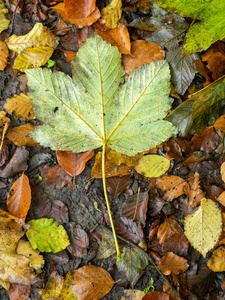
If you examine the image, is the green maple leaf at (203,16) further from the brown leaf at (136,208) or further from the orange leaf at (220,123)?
the brown leaf at (136,208)

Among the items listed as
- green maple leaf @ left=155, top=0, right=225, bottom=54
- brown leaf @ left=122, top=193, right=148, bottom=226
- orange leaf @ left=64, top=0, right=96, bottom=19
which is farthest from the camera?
brown leaf @ left=122, top=193, right=148, bottom=226

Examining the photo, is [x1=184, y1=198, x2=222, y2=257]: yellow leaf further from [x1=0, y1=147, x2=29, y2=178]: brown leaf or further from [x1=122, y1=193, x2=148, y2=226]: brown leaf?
[x1=0, y1=147, x2=29, y2=178]: brown leaf

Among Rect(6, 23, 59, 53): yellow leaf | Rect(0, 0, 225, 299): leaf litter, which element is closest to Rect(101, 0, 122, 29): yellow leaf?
Rect(0, 0, 225, 299): leaf litter

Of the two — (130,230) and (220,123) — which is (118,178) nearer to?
(130,230)

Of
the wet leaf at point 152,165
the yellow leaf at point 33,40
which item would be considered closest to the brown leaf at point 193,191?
the wet leaf at point 152,165

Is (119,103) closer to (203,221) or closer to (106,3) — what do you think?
(106,3)

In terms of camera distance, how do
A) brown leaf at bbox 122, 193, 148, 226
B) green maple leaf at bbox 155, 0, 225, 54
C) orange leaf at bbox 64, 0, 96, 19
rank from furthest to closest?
brown leaf at bbox 122, 193, 148, 226 < orange leaf at bbox 64, 0, 96, 19 < green maple leaf at bbox 155, 0, 225, 54

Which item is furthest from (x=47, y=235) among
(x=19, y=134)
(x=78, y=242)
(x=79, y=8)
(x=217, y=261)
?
(x=79, y=8)
